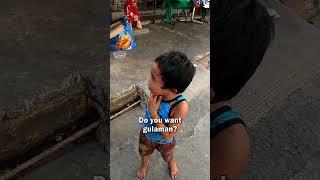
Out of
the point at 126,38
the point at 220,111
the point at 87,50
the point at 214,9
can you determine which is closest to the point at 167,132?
the point at 220,111

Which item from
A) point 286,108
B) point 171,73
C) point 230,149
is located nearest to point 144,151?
point 171,73

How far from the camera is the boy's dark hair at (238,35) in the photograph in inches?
49.8

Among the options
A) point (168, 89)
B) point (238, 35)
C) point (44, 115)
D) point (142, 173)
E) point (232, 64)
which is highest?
point (238, 35)

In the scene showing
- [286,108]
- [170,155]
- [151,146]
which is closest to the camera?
[151,146]

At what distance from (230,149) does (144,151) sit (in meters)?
1.38

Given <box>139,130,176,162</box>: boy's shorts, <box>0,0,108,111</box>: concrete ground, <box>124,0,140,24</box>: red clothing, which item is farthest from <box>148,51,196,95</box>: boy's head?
<box>124,0,140,24</box>: red clothing

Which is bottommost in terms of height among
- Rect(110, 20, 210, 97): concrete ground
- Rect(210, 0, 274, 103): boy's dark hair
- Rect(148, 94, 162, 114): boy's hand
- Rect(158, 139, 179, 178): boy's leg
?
Rect(158, 139, 179, 178): boy's leg

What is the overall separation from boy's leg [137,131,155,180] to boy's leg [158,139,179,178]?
7cm

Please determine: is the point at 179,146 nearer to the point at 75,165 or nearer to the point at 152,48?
the point at 75,165

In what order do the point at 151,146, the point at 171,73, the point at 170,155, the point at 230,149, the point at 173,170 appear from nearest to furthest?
the point at 230,149
the point at 171,73
the point at 151,146
the point at 170,155
the point at 173,170

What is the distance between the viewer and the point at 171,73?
6.11 feet

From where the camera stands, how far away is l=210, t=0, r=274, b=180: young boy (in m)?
1.27

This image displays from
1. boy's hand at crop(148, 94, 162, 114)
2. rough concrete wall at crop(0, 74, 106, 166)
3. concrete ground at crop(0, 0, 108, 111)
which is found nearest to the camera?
boy's hand at crop(148, 94, 162, 114)

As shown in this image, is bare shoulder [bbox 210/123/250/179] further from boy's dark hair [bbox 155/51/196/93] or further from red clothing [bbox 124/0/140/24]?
red clothing [bbox 124/0/140/24]
